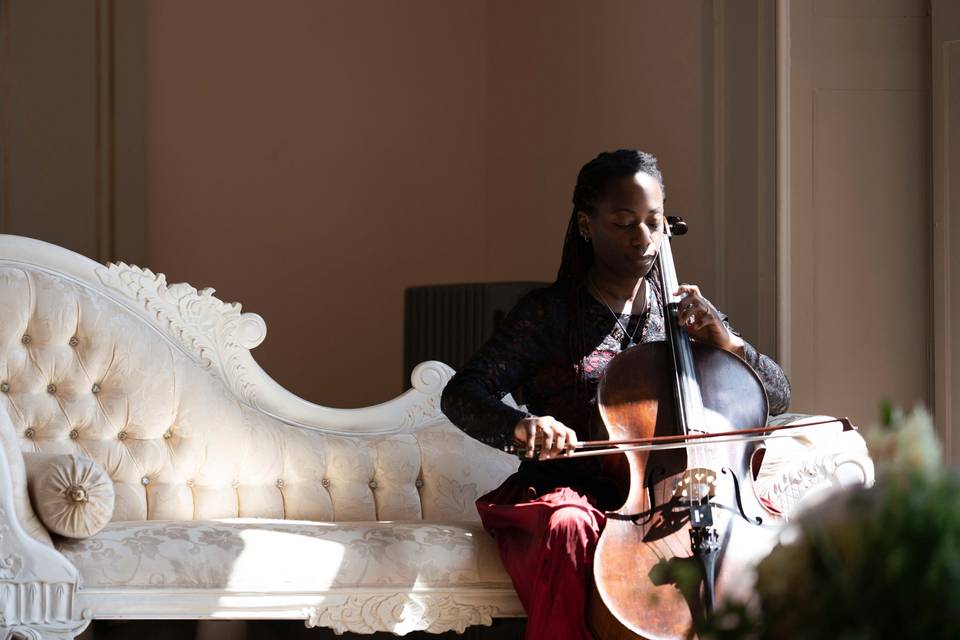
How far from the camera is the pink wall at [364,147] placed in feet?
13.2

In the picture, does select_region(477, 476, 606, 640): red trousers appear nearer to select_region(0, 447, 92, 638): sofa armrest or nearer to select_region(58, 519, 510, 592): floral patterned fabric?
select_region(58, 519, 510, 592): floral patterned fabric

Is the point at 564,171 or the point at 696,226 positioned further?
the point at 564,171

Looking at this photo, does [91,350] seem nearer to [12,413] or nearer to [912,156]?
[12,413]

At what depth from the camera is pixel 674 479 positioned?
75.5 inches

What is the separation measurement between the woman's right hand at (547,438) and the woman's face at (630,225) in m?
0.47

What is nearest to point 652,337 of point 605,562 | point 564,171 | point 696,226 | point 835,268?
point 605,562

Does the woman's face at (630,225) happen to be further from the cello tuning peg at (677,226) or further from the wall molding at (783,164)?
the wall molding at (783,164)

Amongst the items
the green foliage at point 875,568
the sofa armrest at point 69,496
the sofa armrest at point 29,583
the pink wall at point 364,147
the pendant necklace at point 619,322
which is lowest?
the sofa armrest at point 29,583

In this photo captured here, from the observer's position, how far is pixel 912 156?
302cm

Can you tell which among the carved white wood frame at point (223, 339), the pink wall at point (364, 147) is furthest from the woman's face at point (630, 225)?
the pink wall at point (364, 147)

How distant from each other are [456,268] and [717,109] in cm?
139

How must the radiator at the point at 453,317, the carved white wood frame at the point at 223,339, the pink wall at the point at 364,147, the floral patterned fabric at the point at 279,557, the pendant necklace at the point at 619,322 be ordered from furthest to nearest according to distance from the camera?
the pink wall at the point at 364,147 → the radiator at the point at 453,317 → the carved white wood frame at the point at 223,339 → the pendant necklace at the point at 619,322 → the floral patterned fabric at the point at 279,557

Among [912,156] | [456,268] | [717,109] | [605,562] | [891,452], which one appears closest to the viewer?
[891,452]

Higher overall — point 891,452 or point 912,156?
point 912,156
